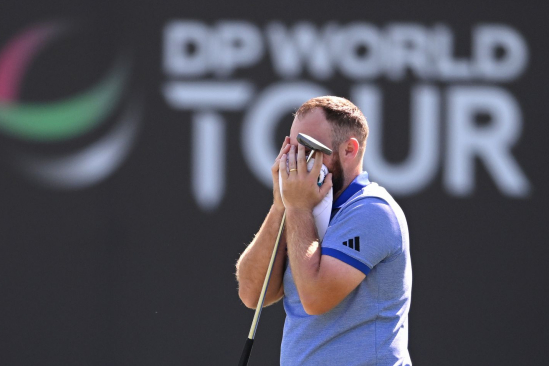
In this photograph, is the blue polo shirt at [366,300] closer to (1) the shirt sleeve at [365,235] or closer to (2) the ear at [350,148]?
(1) the shirt sleeve at [365,235]

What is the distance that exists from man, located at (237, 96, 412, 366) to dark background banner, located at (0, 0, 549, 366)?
2402 mm

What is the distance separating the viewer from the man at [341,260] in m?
2.32

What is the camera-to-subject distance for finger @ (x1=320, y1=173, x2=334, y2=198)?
2.46 m

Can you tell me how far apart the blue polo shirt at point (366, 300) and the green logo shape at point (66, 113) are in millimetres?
2813

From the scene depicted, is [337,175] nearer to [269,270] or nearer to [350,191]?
[350,191]

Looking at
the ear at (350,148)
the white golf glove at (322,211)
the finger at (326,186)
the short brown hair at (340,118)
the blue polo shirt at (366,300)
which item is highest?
the short brown hair at (340,118)

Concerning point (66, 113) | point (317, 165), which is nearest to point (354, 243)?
point (317, 165)

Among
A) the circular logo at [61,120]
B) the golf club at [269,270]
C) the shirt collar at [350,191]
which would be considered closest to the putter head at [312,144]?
the golf club at [269,270]

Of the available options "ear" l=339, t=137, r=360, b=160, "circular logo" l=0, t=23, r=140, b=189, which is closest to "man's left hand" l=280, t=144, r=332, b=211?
"ear" l=339, t=137, r=360, b=160

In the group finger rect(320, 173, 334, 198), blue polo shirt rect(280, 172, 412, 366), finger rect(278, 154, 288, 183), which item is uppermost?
finger rect(278, 154, 288, 183)

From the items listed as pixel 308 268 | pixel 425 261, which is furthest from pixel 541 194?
pixel 308 268

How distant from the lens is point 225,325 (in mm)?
4902

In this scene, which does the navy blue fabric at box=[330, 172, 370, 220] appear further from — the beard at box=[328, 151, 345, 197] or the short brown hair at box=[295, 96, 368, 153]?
the short brown hair at box=[295, 96, 368, 153]

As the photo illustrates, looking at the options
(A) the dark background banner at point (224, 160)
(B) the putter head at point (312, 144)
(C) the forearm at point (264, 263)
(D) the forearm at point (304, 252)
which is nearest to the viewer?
(D) the forearm at point (304, 252)
